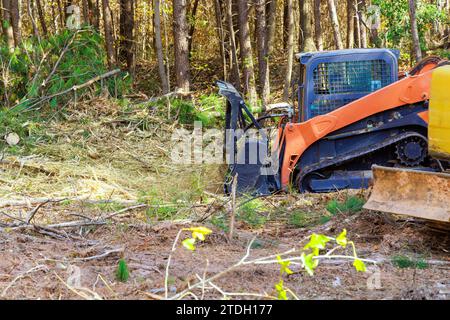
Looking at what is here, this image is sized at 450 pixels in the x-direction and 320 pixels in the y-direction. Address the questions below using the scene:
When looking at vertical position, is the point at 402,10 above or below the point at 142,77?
above

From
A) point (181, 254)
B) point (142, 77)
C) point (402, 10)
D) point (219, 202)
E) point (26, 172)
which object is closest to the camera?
point (181, 254)

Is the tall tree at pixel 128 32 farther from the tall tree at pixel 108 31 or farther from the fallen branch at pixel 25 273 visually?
the fallen branch at pixel 25 273

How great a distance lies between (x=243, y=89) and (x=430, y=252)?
1311 cm

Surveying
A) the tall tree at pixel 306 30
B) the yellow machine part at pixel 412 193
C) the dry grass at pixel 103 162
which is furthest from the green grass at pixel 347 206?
the tall tree at pixel 306 30

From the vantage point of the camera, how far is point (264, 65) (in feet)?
59.8

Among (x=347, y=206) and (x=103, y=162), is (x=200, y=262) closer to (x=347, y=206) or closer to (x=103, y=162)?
(x=347, y=206)

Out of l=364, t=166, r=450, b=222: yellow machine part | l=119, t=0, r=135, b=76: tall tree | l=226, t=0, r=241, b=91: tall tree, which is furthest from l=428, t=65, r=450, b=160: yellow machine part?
l=119, t=0, r=135, b=76: tall tree

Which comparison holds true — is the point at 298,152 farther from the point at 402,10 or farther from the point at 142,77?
the point at 142,77

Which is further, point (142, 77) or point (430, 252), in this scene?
point (142, 77)

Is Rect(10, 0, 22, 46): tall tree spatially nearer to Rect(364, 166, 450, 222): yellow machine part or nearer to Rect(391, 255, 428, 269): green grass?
Rect(364, 166, 450, 222): yellow machine part

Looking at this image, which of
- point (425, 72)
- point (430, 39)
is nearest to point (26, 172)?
point (425, 72)

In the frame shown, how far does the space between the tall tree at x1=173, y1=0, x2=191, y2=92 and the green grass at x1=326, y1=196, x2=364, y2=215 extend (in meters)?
8.60

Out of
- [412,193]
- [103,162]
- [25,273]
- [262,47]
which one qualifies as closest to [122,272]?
[25,273]

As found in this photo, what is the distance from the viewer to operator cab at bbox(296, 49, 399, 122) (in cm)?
1052
